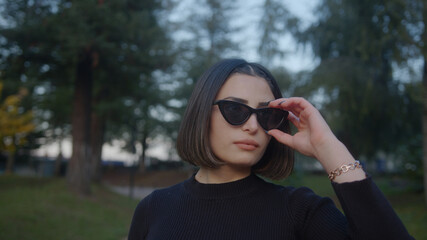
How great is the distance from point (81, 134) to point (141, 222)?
31.5 ft

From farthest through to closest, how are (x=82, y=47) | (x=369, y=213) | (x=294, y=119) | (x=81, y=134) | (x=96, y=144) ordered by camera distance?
(x=96, y=144)
(x=81, y=134)
(x=82, y=47)
(x=294, y=119)
(x=369, y=213)

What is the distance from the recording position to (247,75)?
152cm

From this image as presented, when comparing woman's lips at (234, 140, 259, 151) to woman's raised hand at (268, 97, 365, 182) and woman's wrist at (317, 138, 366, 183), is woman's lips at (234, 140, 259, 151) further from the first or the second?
woman's wrist at (317, 138, 366, 183)

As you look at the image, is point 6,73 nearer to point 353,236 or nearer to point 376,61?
point 376,61

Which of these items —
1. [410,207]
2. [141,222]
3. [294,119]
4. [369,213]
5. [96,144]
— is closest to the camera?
[369,213]

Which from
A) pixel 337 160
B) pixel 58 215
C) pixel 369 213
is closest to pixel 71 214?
pixel 58 215

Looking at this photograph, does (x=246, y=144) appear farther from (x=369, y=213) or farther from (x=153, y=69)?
(x=153, y=69)

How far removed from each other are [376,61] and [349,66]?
64 cm

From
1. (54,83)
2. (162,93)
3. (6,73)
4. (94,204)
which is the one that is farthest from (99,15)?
(162,93)

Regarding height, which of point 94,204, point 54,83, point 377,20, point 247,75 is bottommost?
point 94,204

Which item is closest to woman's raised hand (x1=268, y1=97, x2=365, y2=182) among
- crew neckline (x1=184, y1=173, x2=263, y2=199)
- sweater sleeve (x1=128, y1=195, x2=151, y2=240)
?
crew neckline (x1=184, y1=173, x2=263, y2=199)

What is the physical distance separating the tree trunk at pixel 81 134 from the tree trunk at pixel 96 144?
4796mm

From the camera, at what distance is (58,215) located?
811 centimetres

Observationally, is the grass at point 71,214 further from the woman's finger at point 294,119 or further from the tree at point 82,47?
the woman's finger at point 294,119
